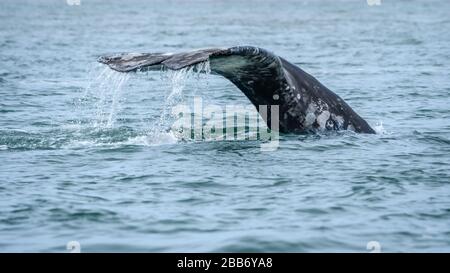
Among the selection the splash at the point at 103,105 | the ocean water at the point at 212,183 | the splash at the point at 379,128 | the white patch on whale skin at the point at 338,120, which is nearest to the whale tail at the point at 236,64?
the ocean water at the point at 212,183

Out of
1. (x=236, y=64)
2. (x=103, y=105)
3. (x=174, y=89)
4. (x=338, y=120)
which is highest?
(x=236, y=64)

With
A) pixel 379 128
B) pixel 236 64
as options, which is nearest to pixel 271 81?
pixel 236 64

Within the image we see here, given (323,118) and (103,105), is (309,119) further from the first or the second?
(103,105)

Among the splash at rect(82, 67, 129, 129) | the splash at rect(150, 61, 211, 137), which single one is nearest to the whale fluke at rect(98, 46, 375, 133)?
the splash at rect(150, 61, 211, 137)

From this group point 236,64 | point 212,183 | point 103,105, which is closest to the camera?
point 236,64

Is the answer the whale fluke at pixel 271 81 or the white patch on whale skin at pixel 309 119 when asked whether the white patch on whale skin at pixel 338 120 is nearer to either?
the whale fluke at pixel 271 81

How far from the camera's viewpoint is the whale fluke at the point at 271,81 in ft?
23.4

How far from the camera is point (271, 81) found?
27.0ft

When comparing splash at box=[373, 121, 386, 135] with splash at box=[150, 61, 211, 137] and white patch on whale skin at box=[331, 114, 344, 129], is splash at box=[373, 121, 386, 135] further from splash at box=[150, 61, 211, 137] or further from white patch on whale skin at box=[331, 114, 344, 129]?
splash at box=[150, 61, 211, 137]

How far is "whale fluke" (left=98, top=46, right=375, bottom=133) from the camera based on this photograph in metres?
7.12

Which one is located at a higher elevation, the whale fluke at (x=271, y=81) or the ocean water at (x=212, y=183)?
the whale fluke at (x=271, y=81)

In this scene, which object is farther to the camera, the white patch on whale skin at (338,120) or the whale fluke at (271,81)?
the white patch on whale skin at (338,120)

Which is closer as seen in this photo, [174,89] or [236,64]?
[236,64]
